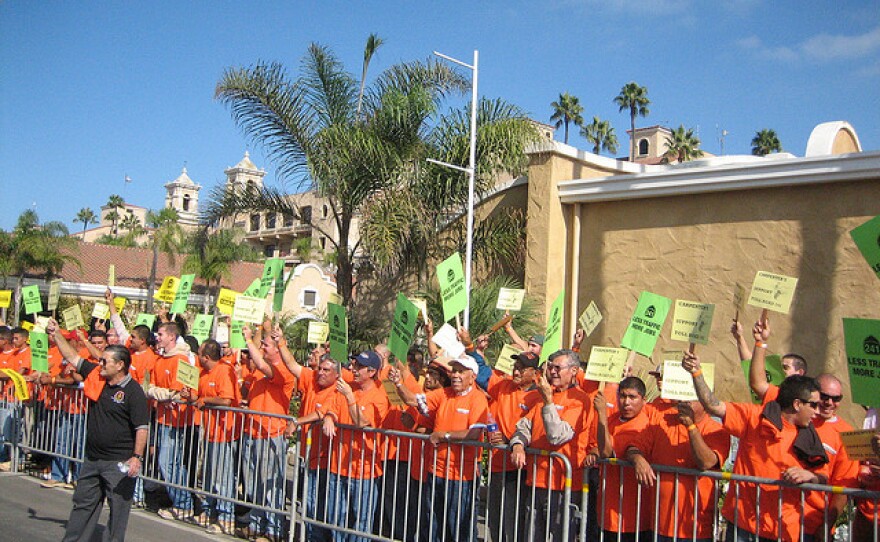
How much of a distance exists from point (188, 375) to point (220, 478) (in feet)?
3.43

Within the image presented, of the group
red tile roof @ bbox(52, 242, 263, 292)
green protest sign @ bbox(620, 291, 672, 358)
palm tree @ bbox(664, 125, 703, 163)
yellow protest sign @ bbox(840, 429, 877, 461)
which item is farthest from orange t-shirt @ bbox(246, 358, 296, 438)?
palm tree @ bbox(664, 125, 703, 163)

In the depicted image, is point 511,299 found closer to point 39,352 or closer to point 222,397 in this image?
point 222,397

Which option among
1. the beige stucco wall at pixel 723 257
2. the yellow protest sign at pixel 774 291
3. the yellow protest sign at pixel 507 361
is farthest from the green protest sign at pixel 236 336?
the beige stucco wall at pixel 723 257

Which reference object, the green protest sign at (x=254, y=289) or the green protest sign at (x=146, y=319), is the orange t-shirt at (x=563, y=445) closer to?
the green protest sign at (x=254, y=289)

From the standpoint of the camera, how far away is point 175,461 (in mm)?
8516

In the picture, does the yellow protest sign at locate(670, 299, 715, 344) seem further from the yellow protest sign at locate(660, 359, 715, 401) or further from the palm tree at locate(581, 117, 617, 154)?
the palm tree at locate(581, 117, 617, 154)

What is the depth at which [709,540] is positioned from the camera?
5.34 meters

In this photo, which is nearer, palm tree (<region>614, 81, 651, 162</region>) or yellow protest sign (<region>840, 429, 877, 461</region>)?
yellow protest sign (<region>840, 429, 877, 461</region>)

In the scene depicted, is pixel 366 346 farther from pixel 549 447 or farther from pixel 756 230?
pixel 549 447

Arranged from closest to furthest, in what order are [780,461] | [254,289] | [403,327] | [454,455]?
[780,461], [454,455], [403,327], [254,289]

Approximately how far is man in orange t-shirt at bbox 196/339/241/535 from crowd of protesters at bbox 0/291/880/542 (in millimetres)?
19

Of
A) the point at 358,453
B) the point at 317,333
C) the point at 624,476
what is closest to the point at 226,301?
the point at 317,333

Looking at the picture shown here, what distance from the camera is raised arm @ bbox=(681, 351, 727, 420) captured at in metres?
5.23

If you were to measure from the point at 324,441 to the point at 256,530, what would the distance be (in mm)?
1337
